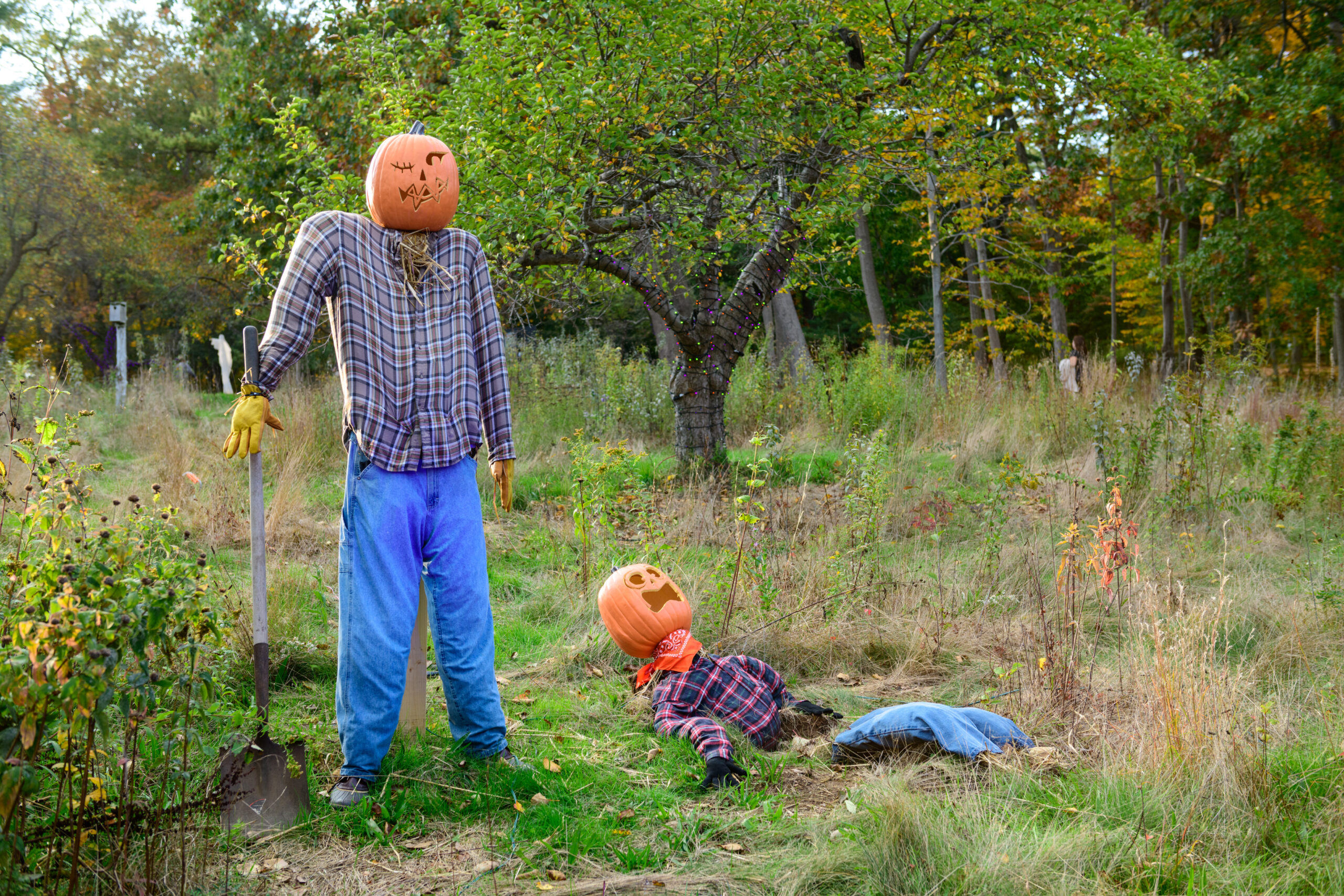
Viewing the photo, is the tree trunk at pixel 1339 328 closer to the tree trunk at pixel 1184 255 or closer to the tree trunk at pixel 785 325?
the tree trunk at pixel 1184 255

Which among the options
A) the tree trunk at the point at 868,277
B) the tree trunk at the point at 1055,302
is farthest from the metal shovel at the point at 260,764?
the tree trunk at the point at 1055,302

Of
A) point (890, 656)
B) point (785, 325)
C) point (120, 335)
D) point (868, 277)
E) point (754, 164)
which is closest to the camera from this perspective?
point (890, 656)

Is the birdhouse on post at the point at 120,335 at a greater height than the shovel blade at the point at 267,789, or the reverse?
the birdhouse on post at the point at 120,335

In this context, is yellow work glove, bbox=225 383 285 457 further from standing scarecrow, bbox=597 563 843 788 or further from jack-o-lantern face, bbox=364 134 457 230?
standing scarecrow, bbox=597 563 843 788

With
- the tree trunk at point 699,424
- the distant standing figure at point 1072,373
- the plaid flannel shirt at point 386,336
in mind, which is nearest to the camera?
the plaid flannel shirt at point 386,336

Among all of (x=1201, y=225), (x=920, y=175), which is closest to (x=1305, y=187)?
(x=1201, y=225)

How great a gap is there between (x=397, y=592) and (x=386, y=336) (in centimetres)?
81

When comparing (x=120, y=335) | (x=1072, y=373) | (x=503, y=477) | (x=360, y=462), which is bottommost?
(x=1072, y=373)

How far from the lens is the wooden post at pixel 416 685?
3.39 m

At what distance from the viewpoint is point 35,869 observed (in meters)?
2.19

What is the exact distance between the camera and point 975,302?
2025 cm

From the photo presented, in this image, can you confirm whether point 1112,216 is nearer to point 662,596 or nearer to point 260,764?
point 662,596

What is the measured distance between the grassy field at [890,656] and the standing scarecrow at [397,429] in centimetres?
29

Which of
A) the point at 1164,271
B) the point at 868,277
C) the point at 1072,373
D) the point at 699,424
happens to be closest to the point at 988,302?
the point at 868,277
